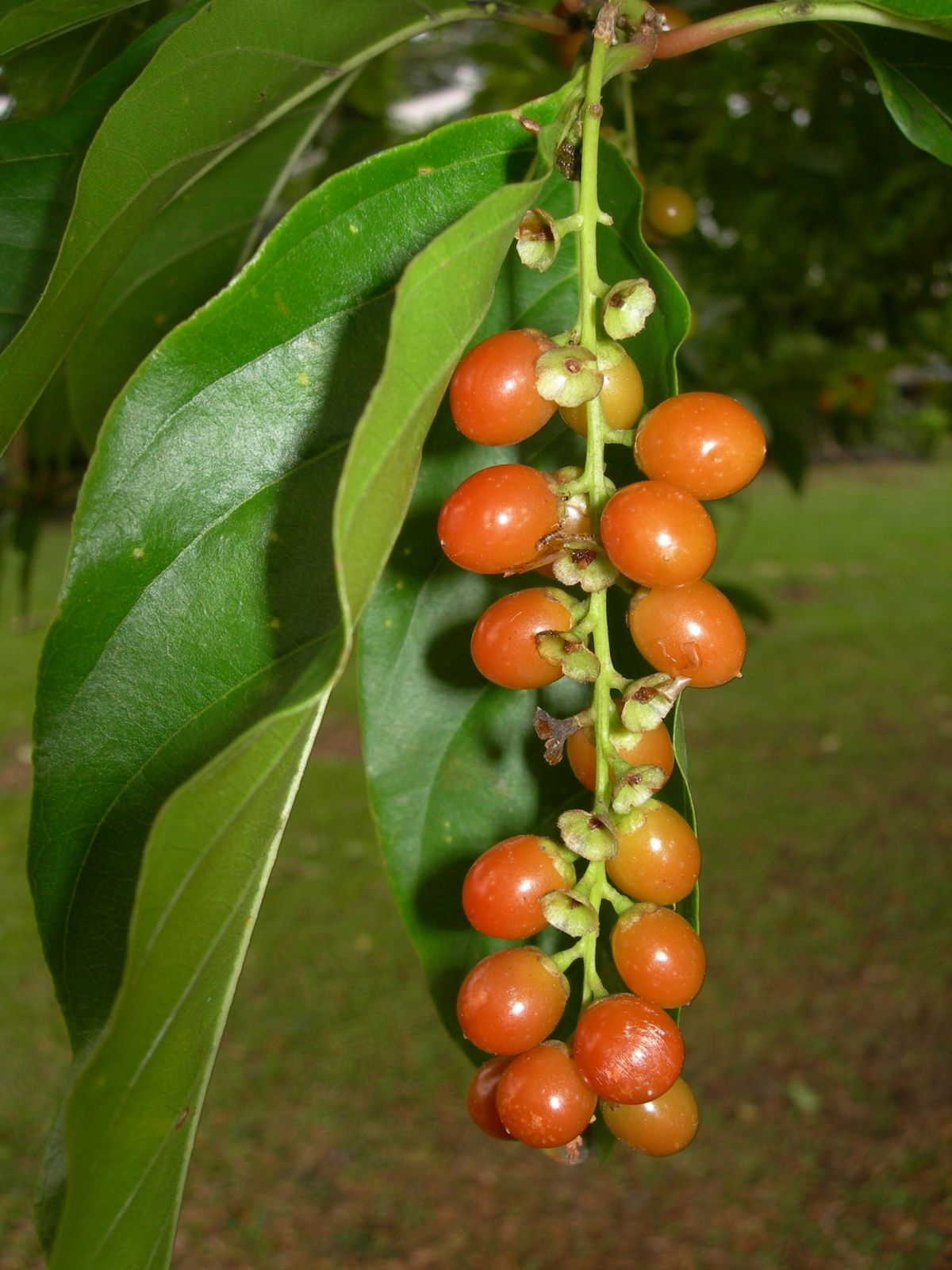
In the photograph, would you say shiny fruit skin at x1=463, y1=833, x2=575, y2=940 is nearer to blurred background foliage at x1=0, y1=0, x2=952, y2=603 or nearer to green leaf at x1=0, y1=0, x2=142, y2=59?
green leaf at x1=0, y1=0, x2=142, y2=59

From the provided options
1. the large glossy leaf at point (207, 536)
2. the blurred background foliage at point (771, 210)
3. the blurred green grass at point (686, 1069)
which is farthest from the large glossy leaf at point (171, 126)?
the blurred green grass at point (686, 1069)

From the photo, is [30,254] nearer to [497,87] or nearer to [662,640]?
[662,640]

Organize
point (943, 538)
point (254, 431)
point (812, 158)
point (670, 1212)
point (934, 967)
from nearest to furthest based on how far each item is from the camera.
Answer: point (254, 431) < point (812, 158) < point (670, 1212) < point (934, 967) < point (943, 538)

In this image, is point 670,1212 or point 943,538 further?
point 943,538

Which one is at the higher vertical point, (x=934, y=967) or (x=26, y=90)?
(x=26, y=90)

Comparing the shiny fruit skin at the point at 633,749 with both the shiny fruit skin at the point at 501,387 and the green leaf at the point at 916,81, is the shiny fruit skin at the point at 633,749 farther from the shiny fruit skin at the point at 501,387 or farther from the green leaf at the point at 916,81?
the green leaf at the point at 916,81

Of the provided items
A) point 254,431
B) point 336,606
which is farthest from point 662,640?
point 254,431
